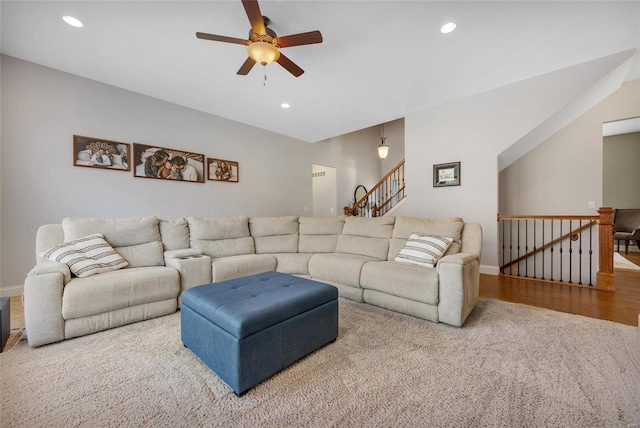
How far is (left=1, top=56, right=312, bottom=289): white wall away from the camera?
2865 millimetres

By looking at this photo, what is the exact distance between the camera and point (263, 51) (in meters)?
2.15

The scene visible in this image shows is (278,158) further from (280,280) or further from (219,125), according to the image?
(280,280)

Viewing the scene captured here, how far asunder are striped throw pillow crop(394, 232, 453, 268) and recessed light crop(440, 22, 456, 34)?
6.59 feet

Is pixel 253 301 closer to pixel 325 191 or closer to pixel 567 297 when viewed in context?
pixel 567 297

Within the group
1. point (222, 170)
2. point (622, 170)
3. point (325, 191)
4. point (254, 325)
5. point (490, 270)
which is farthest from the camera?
point (325, 191)

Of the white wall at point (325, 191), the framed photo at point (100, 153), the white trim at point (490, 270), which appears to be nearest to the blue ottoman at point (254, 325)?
the framed photo at point (100, 153)

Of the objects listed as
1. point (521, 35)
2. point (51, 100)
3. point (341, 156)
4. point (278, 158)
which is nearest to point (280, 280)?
point (521, 35)

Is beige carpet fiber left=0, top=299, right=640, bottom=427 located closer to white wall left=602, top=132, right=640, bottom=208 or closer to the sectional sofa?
the sectional sofa

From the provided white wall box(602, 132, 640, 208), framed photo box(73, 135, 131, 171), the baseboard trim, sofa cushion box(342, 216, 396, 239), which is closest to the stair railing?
sofa cushion box(342, 216, 396, 239)

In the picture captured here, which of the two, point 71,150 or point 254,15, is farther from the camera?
point 71,150

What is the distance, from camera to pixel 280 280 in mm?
2008

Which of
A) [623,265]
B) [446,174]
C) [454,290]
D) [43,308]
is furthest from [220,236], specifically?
[623,265]

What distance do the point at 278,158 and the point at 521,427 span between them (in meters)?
5.34

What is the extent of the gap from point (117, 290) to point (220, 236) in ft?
4.39
